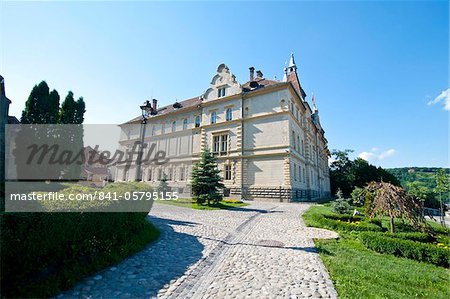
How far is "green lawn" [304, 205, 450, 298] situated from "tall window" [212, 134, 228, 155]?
2264 cm

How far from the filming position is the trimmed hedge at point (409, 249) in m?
7.25

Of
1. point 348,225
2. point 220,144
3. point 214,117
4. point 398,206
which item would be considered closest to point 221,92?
point 214,117

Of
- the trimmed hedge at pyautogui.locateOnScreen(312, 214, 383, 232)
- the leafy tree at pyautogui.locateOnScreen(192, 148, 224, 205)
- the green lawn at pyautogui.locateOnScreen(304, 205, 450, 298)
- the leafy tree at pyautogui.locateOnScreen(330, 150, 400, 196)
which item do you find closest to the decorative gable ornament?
the leafy tree at pyautogui.locateOnScreen(192, 148, 224, 205)

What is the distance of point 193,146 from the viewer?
33.6m

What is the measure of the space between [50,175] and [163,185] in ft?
39.8

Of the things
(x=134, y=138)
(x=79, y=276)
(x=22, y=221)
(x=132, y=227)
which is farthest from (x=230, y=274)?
(x=134, y=138)

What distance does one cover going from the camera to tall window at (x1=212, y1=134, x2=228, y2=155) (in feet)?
99.5

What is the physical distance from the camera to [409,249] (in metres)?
7.64

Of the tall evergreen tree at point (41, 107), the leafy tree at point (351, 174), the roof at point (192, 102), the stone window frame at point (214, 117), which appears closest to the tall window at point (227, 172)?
the stone window frame at point (214, 117)

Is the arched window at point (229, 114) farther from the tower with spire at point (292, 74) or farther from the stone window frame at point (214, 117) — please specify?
the tower with spire at point (292, 74)

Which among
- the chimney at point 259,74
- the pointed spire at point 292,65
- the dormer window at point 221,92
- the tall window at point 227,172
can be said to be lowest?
the tall window at point 227,172

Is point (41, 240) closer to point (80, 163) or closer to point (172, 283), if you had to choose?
point (172, 283)

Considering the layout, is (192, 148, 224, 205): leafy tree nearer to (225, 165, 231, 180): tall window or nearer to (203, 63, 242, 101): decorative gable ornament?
(225, 165, 231, 180): tall window

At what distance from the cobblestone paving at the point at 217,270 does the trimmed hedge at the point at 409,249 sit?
89.8 inches
